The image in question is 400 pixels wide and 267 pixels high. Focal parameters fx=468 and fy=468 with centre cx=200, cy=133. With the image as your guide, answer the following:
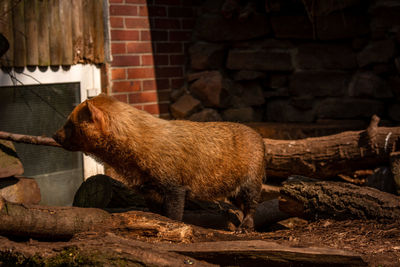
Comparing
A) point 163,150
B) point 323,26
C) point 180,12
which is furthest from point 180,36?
point 163,150

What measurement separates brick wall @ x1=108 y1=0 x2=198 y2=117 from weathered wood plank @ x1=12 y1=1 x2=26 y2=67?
125 cm

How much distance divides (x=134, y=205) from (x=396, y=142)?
10.0 ft

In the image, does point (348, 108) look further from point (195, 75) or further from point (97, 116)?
point (97, 116)

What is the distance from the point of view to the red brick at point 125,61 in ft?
21.9

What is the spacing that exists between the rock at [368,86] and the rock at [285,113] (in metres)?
0.70

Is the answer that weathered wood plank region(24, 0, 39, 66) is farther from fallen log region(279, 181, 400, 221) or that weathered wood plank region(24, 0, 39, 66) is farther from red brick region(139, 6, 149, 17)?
fallen log region(279, 181, 400, 221)

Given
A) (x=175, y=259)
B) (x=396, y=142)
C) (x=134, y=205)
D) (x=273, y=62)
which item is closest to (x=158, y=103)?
(x=273, y=62)

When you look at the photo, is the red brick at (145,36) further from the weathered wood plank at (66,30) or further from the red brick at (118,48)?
the weathered wood plank at (66,30)

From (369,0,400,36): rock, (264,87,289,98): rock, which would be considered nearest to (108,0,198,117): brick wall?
(264,87,289,98): rock

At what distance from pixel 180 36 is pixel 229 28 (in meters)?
0.80

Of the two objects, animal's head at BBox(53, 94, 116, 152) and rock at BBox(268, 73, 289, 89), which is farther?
rock at BBox(268, 73, 289, 89)

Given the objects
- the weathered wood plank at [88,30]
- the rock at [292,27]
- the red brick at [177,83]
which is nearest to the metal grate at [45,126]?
the weathered wood plank at [88,30]

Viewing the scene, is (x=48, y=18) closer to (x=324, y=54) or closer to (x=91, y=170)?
(x=91, y=170)

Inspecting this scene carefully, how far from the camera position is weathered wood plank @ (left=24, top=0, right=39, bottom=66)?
5789 mm
